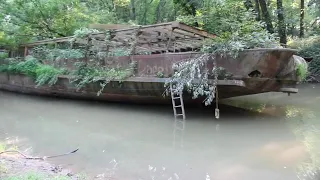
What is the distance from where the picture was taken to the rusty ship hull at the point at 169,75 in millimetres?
7426

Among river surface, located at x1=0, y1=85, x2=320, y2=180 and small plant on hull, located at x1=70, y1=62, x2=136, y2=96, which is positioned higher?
small plant on hull, located at x1=70, y1=62, x2=136, y2=96

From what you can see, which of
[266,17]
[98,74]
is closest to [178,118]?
[98,74]

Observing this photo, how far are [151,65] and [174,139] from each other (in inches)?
122

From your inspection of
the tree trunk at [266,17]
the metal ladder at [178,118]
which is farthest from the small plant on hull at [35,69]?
the tree trunk at [266,17]

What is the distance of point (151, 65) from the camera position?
30.6 feet

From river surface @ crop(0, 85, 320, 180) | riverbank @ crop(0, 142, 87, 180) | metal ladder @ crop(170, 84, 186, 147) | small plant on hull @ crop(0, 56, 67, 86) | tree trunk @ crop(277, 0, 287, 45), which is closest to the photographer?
riverbank @ crop(0, 142, 87, 180)

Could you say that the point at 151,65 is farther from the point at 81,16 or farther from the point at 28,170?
the point at 81,16

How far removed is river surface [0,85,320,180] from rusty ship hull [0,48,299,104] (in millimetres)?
504

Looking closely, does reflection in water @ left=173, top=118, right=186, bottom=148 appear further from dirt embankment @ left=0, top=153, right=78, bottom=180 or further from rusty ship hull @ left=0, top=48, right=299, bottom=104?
dirt embankment @ left=0, top=153, right=78, bottom=180

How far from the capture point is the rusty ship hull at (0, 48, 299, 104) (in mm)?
7426

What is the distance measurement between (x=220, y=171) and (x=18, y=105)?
898 centimetres

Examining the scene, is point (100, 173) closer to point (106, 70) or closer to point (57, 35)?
point (106, 70)

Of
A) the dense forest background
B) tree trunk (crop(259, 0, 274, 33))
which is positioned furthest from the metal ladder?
tree trunk (crop(259, 0, 274, 33))

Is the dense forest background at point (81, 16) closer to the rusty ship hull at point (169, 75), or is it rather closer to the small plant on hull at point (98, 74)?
the rusty ship hull at point (169, 75)
